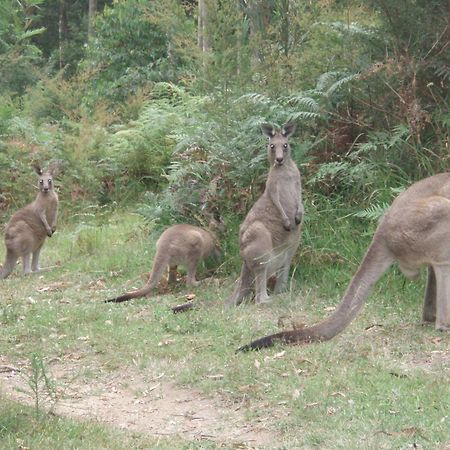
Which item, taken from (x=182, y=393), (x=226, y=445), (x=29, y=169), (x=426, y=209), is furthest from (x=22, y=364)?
(x=29, y=169)

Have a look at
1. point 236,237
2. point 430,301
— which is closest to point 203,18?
point 236,237

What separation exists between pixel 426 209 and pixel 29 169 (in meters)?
10.3

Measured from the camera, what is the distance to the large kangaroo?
24.2 ft

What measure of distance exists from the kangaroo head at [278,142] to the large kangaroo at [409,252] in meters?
2.49

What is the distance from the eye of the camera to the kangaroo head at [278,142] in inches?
399

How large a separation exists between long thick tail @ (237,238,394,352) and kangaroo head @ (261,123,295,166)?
8.72 ft

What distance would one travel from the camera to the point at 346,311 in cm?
746

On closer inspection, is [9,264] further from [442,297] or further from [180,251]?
[442,297]

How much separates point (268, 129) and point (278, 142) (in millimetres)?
185

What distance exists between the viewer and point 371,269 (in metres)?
7.66

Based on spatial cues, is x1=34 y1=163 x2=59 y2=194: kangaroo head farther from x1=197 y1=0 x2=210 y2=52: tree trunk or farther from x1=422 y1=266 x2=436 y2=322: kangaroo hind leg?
x1=422 y1=266 x2=436 y2=322: kangaroo hind leg

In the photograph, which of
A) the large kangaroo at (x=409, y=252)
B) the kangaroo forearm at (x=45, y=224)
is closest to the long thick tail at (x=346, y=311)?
the large kangaroo at (x=409, y=252)

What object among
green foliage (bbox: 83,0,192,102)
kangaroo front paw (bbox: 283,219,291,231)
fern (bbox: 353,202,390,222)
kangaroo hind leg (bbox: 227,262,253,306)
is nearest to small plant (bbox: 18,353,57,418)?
kangaroo hind leg (bbox: 227,262,253,306)

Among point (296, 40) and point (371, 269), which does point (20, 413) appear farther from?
point (296, 40)
